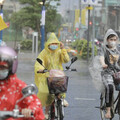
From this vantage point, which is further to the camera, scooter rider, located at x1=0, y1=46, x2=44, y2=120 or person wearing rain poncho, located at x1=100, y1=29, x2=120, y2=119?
person wearing rain poncho, located at x1=100, y1=29, x2=120, y2=119

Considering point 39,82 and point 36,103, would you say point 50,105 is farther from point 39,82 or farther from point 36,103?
point 36,103

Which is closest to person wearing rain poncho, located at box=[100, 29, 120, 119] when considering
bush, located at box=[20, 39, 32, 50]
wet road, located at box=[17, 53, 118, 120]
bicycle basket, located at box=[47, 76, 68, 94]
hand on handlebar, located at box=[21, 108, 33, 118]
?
bicycle basket, located at box=[47, 76, 68, 94]

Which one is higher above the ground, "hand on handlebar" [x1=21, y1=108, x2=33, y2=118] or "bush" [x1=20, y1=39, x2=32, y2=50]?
"hand on handlebar" [x1=21, y1=108, x2=33, y2=118]

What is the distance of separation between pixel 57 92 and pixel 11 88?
2.77 metres

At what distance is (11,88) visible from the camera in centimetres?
395

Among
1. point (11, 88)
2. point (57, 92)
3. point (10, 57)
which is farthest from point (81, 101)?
point (10, 57)

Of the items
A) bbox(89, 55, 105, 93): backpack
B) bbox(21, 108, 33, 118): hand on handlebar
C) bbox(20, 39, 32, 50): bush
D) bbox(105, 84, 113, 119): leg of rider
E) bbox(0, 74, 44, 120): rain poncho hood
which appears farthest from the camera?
bbox(20, 39, 32, 50): bush

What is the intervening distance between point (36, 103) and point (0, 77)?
37 centimetres

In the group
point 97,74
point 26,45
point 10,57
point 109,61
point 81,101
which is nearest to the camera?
point 10,57

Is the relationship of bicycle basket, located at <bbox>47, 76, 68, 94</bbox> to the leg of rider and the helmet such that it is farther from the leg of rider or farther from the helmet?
the helmet

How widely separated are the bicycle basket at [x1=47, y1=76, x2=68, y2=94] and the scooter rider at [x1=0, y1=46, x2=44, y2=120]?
264 centimetres

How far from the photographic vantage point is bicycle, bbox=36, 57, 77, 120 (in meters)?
6.63

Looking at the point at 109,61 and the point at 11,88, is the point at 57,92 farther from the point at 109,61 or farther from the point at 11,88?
the point at 11,88

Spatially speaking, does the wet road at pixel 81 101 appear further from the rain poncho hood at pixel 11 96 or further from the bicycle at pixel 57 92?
the rain poncho hood at pixel 11 96
